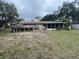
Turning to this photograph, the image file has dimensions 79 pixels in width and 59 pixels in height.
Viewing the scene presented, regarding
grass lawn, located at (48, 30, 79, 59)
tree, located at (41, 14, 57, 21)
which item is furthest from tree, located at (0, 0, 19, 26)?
grass lawn, located at (48, 30, 79, 59)

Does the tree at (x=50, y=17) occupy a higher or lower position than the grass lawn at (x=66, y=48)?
higher

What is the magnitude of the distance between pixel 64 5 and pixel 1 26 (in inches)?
849

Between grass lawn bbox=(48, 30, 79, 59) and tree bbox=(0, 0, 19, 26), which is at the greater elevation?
tree bbox=(0, 0, 19, 26)

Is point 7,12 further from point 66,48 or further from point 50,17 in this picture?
point 66,48

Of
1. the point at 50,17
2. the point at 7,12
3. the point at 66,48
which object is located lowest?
the point at 66,48

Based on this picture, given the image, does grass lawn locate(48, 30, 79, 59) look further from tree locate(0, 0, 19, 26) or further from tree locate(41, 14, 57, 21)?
tree locate(41, 14, 57, 21)

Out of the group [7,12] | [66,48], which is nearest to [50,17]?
[7,12]

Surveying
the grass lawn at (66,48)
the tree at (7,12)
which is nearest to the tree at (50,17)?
the tree at (7,12)

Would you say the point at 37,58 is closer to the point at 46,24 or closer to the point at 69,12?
the point at 46,24

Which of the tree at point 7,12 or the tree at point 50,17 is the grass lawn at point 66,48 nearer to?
the tree at point 7,12

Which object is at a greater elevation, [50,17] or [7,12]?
[7,12]

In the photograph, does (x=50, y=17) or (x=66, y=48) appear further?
(x=50, y=17)

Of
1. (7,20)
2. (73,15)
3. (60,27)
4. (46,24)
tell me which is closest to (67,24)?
(60,27)

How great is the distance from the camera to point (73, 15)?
48.8m
